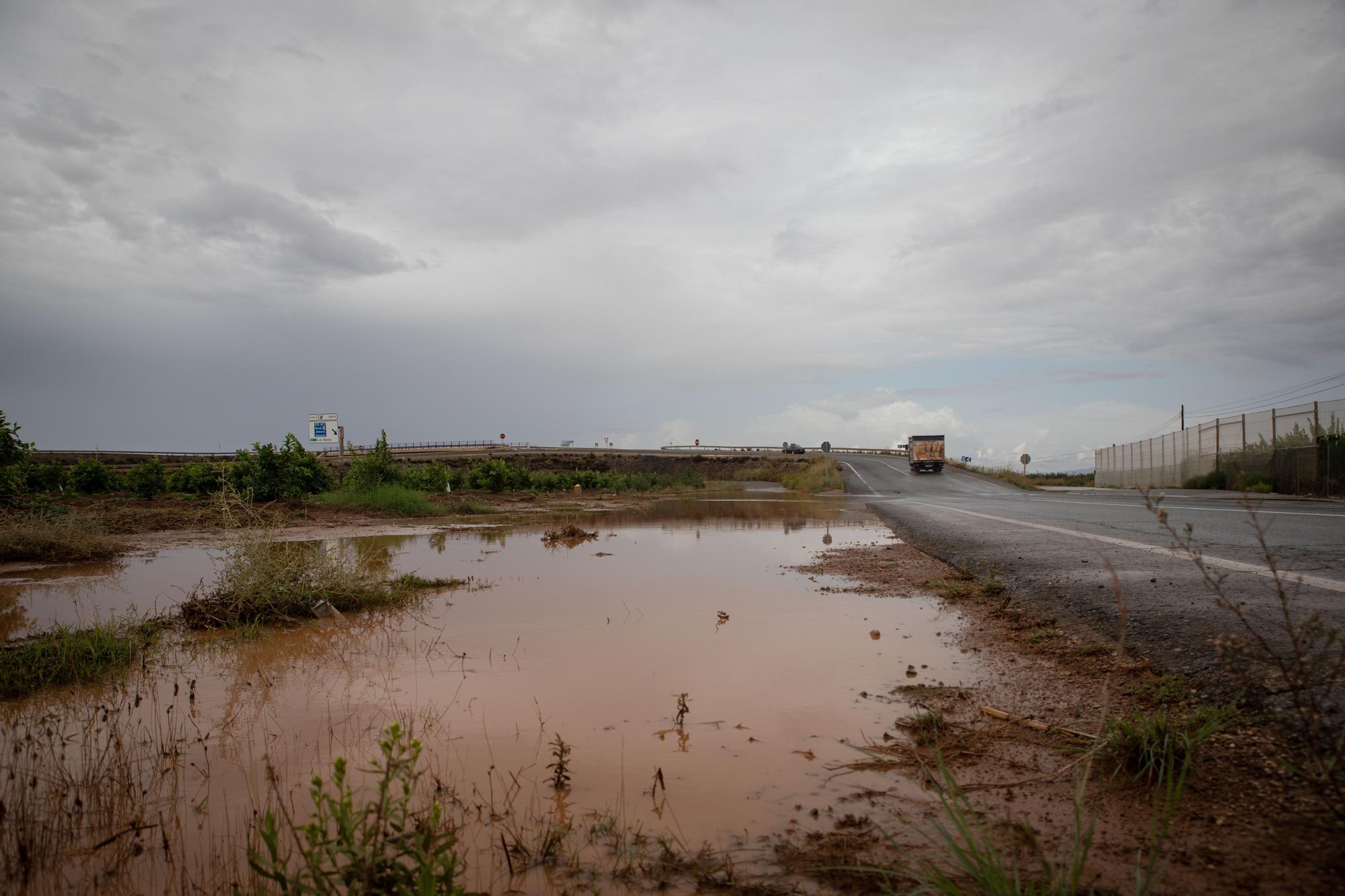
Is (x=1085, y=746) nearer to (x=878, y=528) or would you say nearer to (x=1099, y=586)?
(x=1099, y=586)

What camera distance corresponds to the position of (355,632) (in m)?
7.32

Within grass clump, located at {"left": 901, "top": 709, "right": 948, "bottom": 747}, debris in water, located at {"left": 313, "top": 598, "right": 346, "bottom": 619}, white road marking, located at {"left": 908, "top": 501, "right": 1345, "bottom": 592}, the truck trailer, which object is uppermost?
the truck trailer

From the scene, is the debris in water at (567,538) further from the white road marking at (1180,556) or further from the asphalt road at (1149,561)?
the white road marking at (1180,556)

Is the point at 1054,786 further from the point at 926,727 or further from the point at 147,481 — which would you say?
the point at 147,481

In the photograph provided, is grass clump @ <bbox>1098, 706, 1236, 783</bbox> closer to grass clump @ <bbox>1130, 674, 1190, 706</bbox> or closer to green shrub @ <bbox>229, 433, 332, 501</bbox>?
grass clump @ <bbox>1130, 674, 1190, 706</bbox>

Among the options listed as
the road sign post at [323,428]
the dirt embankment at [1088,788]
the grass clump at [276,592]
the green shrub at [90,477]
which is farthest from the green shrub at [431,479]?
the road sign post at [323,428]

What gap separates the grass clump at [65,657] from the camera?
549 centimetres

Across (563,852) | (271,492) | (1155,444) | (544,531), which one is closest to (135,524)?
(271,492)

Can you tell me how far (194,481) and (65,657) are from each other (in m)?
24.8

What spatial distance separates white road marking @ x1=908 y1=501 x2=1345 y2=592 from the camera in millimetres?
5637

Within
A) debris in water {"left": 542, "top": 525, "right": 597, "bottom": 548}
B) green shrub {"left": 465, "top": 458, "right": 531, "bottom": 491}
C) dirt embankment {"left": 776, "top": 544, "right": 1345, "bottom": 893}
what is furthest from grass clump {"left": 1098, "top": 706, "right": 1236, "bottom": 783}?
green shrub {"left": 465, "top": 458, "right": 531, "bottom": 491}

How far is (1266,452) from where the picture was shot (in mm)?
24547

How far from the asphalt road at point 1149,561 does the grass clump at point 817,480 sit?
71.3 feet

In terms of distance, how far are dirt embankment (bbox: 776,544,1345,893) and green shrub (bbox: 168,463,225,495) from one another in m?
27.3
